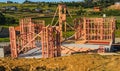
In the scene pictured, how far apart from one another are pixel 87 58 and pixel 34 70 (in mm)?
2549

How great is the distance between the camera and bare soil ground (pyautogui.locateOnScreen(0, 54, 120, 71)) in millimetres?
12883

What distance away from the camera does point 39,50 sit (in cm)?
3152

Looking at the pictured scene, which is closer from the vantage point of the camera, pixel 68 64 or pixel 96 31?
pixel 68 64

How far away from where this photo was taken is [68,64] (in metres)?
13.5

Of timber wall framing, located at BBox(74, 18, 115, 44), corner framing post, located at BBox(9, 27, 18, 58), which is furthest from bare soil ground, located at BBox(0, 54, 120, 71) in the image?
timber wall framing, located at BBox(74, 18, 115, 44)

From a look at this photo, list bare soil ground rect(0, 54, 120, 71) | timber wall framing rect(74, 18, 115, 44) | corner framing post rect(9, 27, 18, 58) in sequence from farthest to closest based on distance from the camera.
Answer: timber wall framing rect(74, 18, 115, 44) < corner framing post rect(9, 27, 18, 58) < bare soil ground rect(0, 54, 120, 71)

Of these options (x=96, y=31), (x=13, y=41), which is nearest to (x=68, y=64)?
(x=13, y=41)

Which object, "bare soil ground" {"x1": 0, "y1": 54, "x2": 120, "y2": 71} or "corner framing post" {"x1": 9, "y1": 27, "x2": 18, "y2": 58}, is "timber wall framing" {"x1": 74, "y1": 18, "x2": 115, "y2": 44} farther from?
"bare soil ground" {"x1": 0, "y1": 54, "x2": 120, "y2": 71}

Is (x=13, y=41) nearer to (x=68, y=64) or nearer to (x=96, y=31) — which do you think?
(x=96, y=31)

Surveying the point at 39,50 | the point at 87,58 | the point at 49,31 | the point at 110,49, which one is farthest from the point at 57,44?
the point at 87,58

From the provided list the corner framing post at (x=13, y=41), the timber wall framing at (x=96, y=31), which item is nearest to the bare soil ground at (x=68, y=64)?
the corner framing post at (x=13, y=41)

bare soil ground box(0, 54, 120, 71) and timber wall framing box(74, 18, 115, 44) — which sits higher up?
bare soil ground box(0, 54, 120, 71)

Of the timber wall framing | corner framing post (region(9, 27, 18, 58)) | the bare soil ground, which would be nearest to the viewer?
the bare soil ground

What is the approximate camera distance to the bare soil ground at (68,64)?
1288cm
